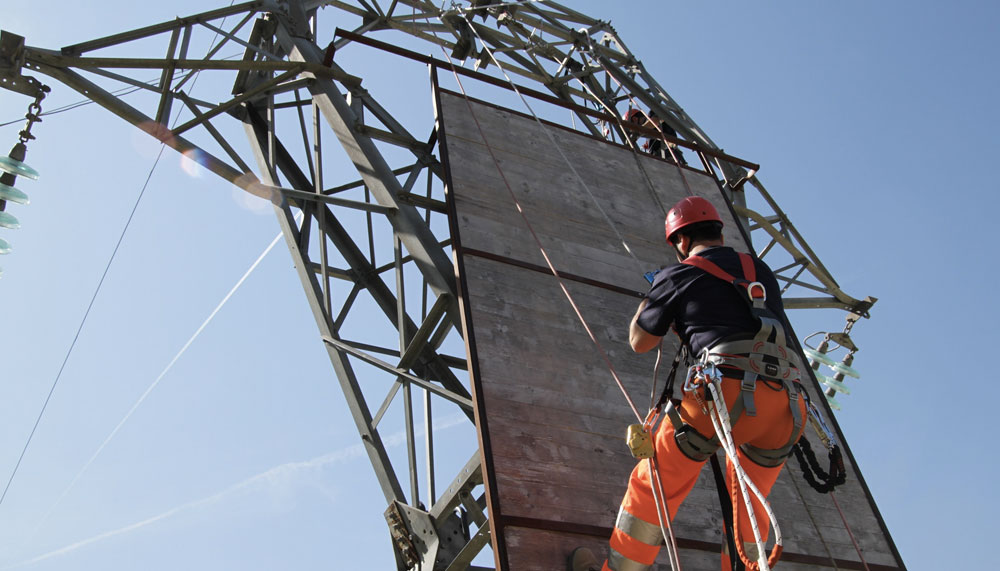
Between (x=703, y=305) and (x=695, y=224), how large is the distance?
0.64m

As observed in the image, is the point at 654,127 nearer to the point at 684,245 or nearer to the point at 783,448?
the point at 684,245

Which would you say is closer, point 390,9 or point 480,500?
point 480,500

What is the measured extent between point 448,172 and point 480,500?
2.83 meters

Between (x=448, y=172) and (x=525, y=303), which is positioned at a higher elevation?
(x=448, y=172)

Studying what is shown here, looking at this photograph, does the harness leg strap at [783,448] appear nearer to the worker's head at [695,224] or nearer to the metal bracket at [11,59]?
the worker's head at [695,224]

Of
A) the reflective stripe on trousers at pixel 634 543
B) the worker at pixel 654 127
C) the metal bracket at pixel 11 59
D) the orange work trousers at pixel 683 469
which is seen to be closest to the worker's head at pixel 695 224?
the orange work trousers at pixel 683 469

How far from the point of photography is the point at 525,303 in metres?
6.73

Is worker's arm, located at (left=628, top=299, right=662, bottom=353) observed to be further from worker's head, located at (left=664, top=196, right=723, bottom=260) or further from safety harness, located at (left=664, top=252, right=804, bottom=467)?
worker's head, located at (left=664, top=196, right=723, bottom=260)

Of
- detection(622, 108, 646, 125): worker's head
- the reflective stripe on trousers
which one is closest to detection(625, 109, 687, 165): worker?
detection(622, 108, 646, 125): worker's head

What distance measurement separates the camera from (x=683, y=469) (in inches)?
178

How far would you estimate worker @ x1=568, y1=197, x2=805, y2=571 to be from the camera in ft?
14.6

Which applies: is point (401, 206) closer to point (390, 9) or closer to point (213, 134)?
point (213, 134)

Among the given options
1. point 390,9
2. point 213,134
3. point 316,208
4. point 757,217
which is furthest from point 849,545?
point 390,9

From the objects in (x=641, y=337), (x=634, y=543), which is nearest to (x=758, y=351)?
(x=641, y=337)
